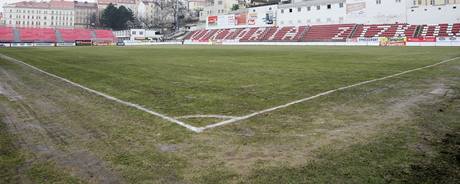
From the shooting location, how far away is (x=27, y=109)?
312 inches

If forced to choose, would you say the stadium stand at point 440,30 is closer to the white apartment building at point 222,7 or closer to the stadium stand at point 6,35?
the white apartment building at point 222,7

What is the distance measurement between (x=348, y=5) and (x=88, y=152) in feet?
249

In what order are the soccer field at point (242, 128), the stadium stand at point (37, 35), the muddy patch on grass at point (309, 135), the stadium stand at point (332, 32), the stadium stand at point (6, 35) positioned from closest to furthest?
the soccer field at point (242, 128) < the muddy patch on grass at point (309, 135) < the stadium stand at point (332, 32) < the stadium stand at point (6, 35) < the stadium stand at point (37, 35)

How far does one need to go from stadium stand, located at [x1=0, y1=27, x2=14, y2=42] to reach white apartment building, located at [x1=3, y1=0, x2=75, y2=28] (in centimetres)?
9254

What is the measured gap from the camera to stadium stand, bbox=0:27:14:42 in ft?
259

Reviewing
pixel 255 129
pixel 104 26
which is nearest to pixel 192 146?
pixel 255 129

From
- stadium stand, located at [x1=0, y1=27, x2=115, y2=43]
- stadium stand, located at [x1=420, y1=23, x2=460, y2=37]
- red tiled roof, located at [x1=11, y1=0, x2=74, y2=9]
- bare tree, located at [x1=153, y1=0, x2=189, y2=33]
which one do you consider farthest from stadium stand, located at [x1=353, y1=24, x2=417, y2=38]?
red tiled roof, located at [x1=11, y1=0, x2=74, y2=9]

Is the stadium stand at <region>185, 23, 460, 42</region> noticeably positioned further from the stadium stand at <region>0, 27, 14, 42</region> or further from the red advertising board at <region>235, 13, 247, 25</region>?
the stadium stand at <region>0, 27, 14, 42</region>

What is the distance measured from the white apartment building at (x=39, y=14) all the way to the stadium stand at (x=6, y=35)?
92.5 metres

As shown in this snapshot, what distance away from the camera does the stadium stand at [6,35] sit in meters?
Answer: 78.8

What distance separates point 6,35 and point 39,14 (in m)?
97.2

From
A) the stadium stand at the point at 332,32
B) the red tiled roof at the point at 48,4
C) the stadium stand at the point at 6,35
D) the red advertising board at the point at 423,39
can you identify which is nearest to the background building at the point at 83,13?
the red tiled roof at the point at 48,4

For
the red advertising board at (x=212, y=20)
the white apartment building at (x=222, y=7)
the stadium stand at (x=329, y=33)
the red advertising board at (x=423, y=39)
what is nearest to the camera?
the red advertising board at (x=423, y=39)

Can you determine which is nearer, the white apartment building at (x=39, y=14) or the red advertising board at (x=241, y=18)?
the red advertising board at (x=241, y=18)
